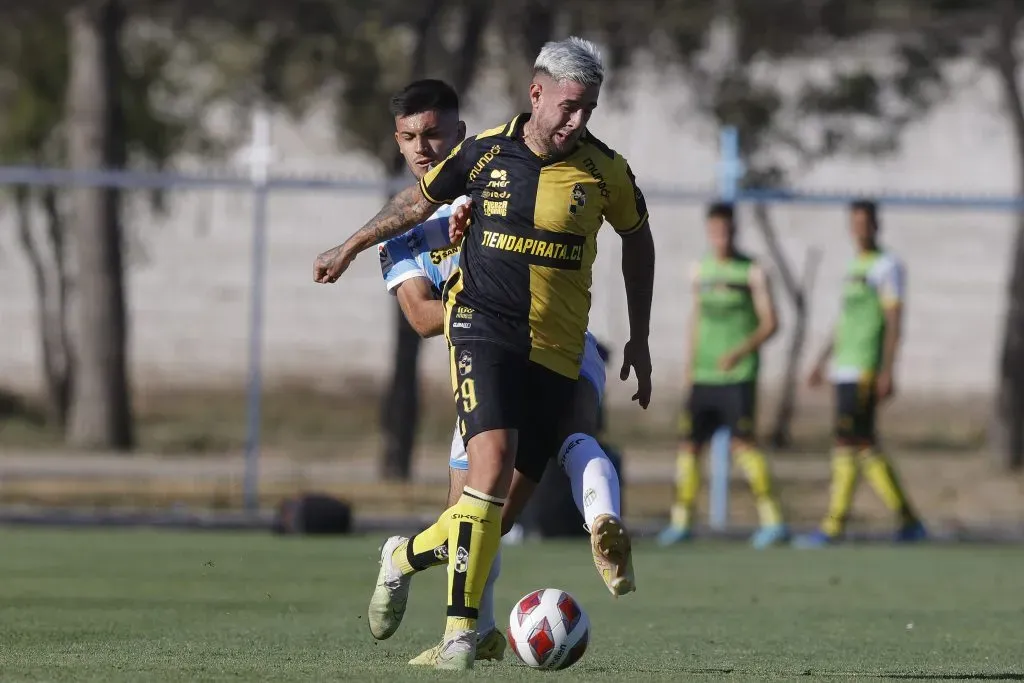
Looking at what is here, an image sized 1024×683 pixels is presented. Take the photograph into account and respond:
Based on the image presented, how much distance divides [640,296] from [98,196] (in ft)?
48.2

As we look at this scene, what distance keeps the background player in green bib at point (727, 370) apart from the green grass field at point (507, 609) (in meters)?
0.49

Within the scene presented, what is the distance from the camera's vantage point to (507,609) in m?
8.41

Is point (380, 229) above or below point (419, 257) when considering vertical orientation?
above

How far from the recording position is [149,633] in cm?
706

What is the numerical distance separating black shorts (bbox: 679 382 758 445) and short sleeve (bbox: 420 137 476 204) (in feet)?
24.4

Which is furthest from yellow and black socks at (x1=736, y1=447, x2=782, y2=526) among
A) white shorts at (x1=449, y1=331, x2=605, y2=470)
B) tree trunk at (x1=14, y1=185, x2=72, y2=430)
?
tree trunk at (x1=14, y1=185, x2=72, y2=430)

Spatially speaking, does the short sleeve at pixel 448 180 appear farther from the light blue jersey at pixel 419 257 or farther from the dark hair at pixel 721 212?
the dark hair at pixel 721 212

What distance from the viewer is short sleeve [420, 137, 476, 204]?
5.91m

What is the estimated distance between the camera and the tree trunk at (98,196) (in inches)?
780

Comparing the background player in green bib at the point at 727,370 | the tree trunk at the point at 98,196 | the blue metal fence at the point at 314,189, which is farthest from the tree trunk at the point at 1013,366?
the tree trunk at the point at 98,196

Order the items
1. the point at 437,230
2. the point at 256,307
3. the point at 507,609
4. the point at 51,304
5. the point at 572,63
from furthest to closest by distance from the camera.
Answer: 1. the point at 51,304
2. the point at 256,307
3. the point at 507,609
4. the point at 437,230
5. the point at 572,63

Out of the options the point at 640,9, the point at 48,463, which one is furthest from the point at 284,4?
the point at 48,463

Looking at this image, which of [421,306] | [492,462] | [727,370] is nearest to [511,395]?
[492,462]

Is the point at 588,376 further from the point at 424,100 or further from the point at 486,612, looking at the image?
the point at 424,100
